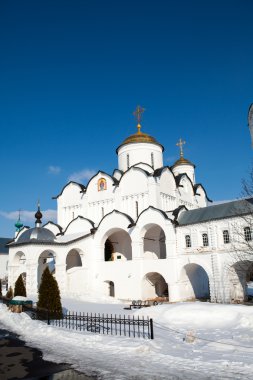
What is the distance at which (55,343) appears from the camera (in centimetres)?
1050

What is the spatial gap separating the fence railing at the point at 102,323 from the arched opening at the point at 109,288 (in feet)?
45.4

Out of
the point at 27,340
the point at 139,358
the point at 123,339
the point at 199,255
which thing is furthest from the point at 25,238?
the point at 139,358

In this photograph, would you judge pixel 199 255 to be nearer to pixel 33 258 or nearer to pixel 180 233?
pixel 180 233

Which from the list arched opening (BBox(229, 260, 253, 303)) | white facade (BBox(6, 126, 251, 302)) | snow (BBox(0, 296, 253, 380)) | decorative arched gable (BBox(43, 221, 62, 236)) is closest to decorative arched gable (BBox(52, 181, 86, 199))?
white facade (BBox(6, 126, 251, 302))

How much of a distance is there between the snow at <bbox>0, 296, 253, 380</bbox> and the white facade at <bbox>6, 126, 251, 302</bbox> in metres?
9.97

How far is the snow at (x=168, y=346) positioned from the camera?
7.42 metres

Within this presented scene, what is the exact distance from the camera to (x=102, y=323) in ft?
45.1

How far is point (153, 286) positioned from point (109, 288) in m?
4.13

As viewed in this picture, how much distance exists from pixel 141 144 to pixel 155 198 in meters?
8.03

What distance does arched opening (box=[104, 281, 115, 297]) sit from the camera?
29047 millimetres

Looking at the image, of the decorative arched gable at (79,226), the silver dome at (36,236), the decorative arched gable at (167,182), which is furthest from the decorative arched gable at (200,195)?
the silver dome at (36,236)

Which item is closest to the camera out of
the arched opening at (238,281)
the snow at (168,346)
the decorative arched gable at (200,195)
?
the snow at (168,346)

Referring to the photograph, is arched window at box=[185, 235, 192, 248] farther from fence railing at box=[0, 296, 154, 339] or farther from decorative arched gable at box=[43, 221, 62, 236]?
decorative arched gable at box=[43, 221, 62, 236]

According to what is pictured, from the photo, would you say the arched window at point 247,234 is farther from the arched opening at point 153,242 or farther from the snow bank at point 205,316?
the arched opening at point 153,242
